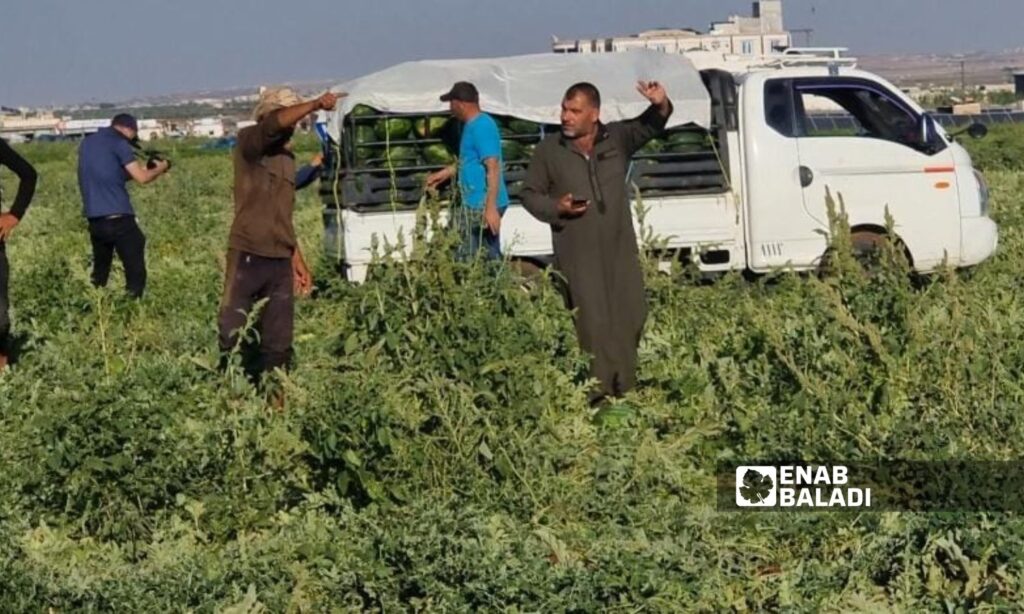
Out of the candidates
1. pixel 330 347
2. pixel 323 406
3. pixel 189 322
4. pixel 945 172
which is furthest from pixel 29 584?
pixel 945 172

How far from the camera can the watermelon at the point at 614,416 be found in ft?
25.1

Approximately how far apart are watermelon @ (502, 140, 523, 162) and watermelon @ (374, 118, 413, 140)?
708mm

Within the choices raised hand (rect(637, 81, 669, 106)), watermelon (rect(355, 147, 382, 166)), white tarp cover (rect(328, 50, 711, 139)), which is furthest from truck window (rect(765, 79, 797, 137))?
raised hand (rect(637, 81, 669, 106))

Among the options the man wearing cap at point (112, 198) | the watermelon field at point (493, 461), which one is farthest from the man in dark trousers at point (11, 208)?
the man wearing cap at point (112, 198)

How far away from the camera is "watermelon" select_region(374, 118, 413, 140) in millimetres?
12078

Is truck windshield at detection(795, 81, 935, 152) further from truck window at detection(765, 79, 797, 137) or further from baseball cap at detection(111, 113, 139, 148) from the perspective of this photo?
baseball cap at detection(111, 113, 139, 148)

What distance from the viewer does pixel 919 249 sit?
40.5ft

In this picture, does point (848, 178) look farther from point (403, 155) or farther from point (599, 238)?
point (599, 238)

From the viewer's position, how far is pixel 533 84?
40.3 ft

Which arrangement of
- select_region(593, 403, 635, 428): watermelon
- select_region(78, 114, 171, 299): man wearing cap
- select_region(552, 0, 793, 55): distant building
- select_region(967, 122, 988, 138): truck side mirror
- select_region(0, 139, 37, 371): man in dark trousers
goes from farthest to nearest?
select_region(552, 0, 793, 55): distant building
select_region(967, 122, 988, 138): truck side mirror
select_region(78, 114, 171, 299): man wearing cap
select_region(0, 139, 37, 371): man in dark trousers
select_region(593, 403, 635, 428): watermelon

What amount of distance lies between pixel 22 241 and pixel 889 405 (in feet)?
48.7

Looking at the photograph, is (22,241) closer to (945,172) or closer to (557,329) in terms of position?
(945,172)

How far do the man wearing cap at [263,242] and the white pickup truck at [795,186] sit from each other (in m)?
3.62

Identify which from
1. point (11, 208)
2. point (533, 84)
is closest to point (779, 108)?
point (533, 84)
